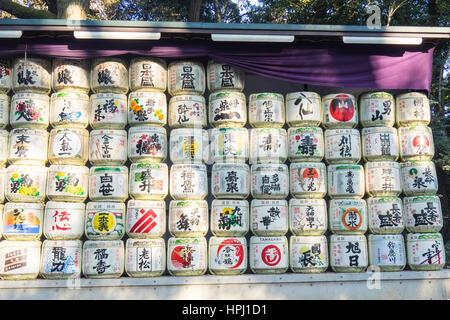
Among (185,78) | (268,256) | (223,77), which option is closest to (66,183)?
(185,78)

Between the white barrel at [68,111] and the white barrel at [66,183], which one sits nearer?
the white barrel at [66,183]

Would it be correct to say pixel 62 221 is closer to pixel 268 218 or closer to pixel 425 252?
pixel 268 218

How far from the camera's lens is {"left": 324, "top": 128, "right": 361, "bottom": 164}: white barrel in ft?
18.0

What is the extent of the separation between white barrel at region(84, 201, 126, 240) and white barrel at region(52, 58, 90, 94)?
145 centimetres

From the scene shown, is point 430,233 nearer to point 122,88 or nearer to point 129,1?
point 122,88

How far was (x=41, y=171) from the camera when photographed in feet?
17.1

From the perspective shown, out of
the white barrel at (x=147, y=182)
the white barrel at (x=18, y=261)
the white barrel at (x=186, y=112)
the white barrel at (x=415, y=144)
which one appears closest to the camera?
the white barrel at (x=18, y=261)

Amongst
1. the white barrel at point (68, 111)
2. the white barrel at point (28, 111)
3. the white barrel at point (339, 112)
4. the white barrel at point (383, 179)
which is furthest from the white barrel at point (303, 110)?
the white barrel at point (28, 111)

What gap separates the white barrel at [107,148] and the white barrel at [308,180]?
205 centimetres

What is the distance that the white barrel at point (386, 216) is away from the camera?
17.7 feet

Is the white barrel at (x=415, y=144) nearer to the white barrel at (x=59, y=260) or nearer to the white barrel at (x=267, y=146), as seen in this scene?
the white barrel at (x=267, y=146)

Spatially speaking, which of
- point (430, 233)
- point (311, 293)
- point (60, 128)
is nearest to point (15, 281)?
point (60, 128)

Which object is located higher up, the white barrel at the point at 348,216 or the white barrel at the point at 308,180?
the white barrel at the point at 308,180
